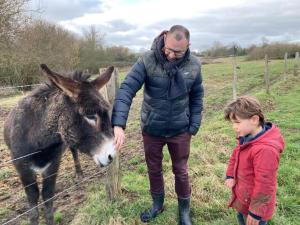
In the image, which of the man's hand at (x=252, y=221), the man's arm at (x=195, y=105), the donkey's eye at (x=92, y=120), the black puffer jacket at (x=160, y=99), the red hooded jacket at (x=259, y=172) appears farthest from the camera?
the man's arm at (x=195, y=105)

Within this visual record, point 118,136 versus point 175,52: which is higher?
point 175,52

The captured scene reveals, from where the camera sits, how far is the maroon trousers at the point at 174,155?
421 cm

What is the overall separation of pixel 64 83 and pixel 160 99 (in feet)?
3.66

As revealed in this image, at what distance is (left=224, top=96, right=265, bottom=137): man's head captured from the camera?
123 inches

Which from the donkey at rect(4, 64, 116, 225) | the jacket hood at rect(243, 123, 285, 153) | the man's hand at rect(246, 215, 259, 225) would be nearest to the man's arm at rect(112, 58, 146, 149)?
the donkey at rect(4, 64, 116, 225)

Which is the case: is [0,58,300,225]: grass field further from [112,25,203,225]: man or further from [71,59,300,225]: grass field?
[112,25,203,225]: man

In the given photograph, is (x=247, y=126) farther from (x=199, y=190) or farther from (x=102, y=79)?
(x=199, y=190)

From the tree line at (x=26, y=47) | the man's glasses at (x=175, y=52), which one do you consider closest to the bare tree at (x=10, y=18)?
the tree line at (x=26, y=47)

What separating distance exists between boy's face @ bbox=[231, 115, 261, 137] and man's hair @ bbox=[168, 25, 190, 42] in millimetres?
1061

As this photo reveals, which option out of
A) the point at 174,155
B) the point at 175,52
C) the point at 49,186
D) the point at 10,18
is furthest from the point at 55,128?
the point at 10,18

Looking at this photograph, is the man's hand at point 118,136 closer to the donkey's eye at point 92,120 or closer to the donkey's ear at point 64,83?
the donkey's eye at point 92,120

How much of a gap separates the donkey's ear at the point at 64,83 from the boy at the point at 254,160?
1618 mm

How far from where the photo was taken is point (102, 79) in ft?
13.1

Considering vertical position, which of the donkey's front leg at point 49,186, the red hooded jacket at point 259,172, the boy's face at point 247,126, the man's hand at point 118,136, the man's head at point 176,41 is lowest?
the donkey's front leg at point 49,186
